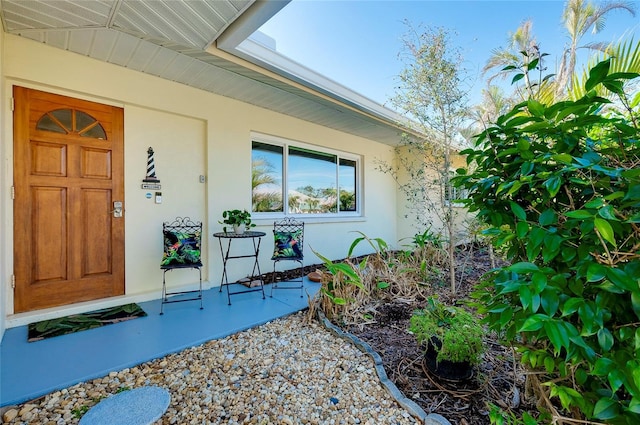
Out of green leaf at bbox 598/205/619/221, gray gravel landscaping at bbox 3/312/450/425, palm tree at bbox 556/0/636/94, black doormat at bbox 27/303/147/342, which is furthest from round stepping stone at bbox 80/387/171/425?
palm tree at bbox 556/0/636/94

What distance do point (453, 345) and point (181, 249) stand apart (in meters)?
2.96

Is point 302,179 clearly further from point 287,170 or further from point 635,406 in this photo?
point 635,406

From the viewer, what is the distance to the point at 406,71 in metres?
3.79

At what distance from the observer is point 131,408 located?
168cm

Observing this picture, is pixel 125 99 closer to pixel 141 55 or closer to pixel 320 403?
pixel 141 55

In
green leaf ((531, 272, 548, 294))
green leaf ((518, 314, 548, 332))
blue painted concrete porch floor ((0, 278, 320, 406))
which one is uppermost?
green leaf ((531, 272, 548, 294))

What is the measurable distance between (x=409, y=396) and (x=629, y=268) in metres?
1.52

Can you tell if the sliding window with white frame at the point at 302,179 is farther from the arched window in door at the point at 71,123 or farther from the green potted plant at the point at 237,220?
the arched window in door at the point at 71,123

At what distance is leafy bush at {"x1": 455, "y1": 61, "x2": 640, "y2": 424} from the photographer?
789mm

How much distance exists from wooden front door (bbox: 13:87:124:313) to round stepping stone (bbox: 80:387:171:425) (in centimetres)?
198

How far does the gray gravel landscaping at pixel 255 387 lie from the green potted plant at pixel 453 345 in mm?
402

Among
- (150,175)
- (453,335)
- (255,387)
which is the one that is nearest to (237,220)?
(150,175)

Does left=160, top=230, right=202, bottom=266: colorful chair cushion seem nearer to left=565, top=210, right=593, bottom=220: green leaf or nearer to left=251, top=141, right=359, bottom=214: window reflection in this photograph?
left=251, top=141, right=359, bottom=214: window reflection

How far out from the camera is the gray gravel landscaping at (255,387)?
1.66 m
